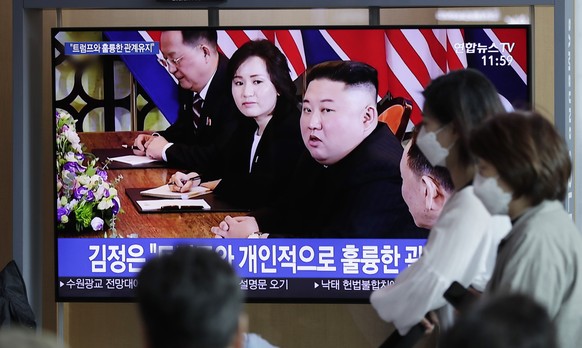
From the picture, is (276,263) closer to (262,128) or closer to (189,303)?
(262,128)

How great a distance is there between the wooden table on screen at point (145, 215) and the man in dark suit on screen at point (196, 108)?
0.27 feet

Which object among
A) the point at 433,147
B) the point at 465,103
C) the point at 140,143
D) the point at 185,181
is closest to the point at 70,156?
the point at 140,143

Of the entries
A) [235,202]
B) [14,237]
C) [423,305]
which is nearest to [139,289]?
[423,305]

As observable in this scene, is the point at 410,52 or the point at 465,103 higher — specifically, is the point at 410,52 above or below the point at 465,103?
above

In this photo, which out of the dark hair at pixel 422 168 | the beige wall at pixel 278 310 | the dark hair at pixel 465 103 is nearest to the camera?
the dark hair at pixel 465 103

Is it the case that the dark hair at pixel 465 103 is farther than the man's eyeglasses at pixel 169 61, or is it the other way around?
the man's eyeglasses at pixel 169 61

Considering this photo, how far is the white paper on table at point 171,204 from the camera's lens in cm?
432

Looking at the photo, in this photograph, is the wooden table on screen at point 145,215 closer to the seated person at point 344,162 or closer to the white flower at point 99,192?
the white flower at point 99,192

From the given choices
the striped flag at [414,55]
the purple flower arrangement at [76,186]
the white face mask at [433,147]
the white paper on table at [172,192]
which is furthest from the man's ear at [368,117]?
the white face mask at [433,147]

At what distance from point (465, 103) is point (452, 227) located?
345 mm

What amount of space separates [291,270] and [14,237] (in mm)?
1301

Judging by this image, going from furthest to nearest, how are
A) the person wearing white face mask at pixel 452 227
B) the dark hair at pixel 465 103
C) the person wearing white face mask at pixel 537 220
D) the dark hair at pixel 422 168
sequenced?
the dark hair at pixel 422 168 → the dark hair at pixel 465 103 → the person wearing white face mask at pixel 452 227 → the person wearing white face mask at pixel 537 220

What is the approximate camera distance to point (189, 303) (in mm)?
1532

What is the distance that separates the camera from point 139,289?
158cm
